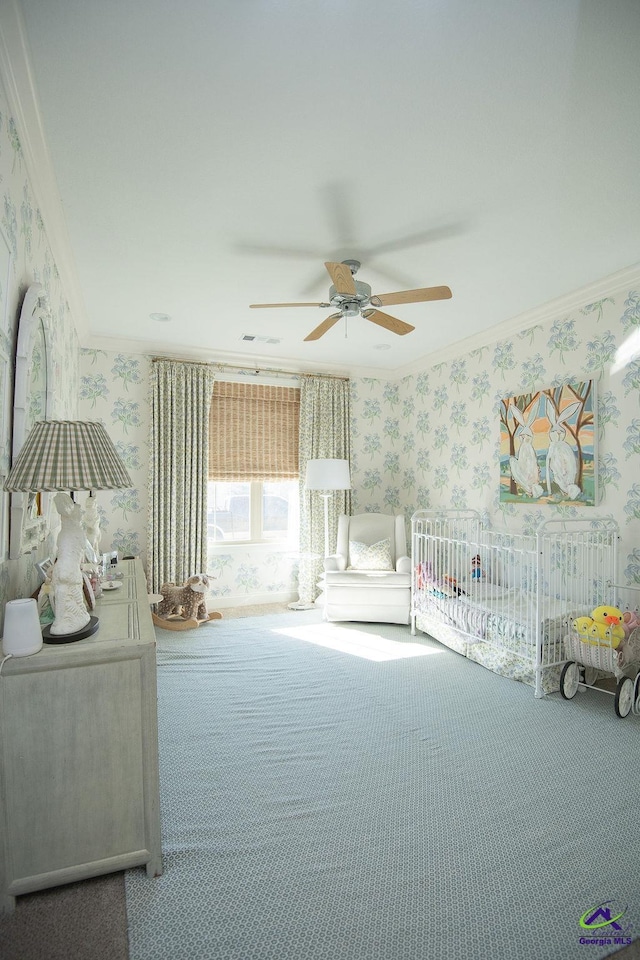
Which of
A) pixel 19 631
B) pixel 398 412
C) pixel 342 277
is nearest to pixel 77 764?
pixel 19 631

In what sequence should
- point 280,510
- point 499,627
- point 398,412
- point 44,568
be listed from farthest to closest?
1. point 398,412
2. point 280,510
3. point 499,627
4. point 44,568

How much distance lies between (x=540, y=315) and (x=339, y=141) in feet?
7.83

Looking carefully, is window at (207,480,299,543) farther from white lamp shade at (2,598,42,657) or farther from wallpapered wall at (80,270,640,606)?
white lamp shade at (2,598,42,657)

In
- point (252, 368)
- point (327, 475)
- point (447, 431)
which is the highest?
point (252, 368)

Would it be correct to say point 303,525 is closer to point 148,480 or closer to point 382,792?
point 148,480

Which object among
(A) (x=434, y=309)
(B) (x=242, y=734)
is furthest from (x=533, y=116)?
(B) (x=242, y=734)

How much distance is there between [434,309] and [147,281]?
206cm

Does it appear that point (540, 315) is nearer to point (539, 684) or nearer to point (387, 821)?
point (539, 684)

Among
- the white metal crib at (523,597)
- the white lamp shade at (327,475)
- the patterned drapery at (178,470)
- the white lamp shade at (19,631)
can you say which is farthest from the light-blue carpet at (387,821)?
the white lamp shade at (327,475)

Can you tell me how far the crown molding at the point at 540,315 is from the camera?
10.2 feet

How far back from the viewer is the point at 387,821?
5.97 feet

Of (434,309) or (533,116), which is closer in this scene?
(533,116)

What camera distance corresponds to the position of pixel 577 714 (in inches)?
106

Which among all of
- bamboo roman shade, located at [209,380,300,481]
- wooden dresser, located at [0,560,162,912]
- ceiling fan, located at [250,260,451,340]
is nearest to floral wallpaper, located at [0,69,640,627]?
wooden dresser, located at [0,560,162,912]
